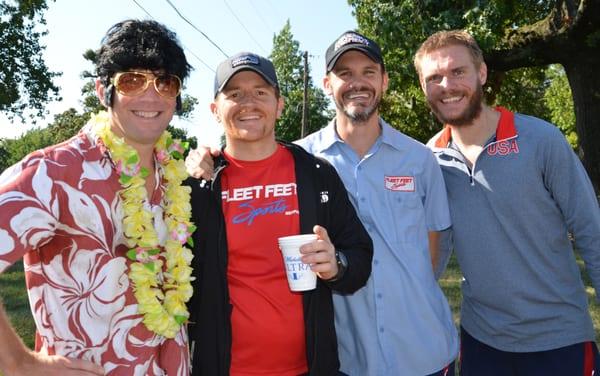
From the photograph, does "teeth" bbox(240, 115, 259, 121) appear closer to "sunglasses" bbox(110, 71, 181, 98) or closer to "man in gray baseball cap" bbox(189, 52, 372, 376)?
"man in gray baseball cap" bbox(189, 52, 372, 376)

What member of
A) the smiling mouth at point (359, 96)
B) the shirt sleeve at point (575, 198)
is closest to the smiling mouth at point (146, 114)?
the smiling mouth at point (359, 96)

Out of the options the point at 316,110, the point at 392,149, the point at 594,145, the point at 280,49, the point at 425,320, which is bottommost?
the point at 425,320

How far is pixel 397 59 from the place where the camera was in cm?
1435

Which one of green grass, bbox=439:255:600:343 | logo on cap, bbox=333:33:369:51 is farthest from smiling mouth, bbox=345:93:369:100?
green grass, bbox=439:255:600:343

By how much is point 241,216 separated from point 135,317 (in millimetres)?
780

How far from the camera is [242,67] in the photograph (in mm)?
2924

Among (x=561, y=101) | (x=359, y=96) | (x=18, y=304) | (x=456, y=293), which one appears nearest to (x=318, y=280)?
(x=359, y=96)

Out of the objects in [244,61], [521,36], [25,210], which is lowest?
[25,210]

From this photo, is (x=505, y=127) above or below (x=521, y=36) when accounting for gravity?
below

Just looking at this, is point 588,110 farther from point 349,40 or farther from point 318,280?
point 318,280

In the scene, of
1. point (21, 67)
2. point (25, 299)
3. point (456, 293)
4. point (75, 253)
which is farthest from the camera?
point (21, 67)

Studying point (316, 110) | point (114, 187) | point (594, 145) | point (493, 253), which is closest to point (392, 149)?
point (493, 253)

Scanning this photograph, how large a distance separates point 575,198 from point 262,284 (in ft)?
6.56

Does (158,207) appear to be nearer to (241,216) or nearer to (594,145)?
(241,216)
